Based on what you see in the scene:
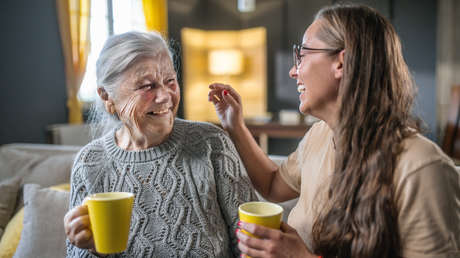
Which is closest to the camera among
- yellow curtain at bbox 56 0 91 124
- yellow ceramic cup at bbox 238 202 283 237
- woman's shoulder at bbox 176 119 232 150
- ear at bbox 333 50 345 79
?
yellow ceramic cup at bbox 238 202 283 237

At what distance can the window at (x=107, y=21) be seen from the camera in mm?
4262

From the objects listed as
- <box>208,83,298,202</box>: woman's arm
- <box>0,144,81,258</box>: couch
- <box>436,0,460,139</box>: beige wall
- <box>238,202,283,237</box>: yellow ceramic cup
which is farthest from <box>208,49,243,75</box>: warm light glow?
<box>238,202,283,237</box>: yellow ceramic cup

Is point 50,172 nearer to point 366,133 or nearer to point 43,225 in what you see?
point 43,225

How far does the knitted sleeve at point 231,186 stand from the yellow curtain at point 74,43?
135 inches

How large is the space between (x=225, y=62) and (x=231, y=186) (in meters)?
4.46

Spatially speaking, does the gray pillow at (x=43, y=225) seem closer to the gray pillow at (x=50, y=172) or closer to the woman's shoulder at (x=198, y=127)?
the gray pillow at (x=50, y=172)

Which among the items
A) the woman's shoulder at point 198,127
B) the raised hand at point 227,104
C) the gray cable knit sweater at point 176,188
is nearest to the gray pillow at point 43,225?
the gray cable knit sweater at point 176,188

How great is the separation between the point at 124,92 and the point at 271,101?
15.4 feet

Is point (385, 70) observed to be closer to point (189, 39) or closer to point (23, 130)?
point (23, 130)

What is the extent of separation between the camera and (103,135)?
1.32 m

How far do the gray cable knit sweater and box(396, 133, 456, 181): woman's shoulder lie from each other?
1.59 feet

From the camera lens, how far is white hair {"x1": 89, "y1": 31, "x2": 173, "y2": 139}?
1.07 m

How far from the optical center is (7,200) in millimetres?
1689

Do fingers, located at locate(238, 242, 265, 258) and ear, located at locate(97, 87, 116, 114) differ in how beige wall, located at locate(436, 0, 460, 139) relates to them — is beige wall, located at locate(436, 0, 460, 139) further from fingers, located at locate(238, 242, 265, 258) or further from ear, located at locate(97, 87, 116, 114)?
fingers, located at locate(238, 242, 265, 258)
